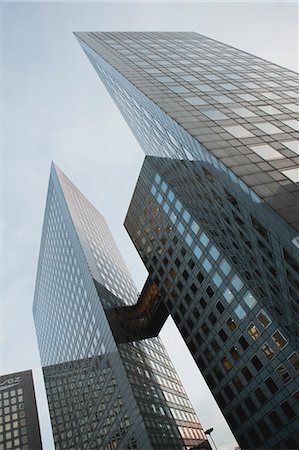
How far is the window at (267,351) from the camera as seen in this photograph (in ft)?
136

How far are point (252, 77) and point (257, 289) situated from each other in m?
27.5

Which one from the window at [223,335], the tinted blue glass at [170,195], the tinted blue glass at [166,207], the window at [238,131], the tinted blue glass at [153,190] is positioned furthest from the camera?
the tinted blue glass at [153,190]

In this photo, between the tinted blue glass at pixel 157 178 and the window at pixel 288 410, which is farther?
the tinted blue glass at pixel 157 178

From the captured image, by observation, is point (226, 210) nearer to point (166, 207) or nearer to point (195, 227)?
point (195, 227)

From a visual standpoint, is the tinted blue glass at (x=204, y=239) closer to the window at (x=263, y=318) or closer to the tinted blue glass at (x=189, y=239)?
the tinted blue glass at (x=189, y=239)

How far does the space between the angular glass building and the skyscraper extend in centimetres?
1142

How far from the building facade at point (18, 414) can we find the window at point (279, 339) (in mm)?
92061

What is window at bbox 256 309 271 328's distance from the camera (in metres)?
41.6

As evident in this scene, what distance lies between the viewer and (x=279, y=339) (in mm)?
40438

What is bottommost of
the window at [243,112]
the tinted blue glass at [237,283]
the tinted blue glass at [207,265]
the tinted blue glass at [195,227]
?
the tinted blue glass at [237,283]

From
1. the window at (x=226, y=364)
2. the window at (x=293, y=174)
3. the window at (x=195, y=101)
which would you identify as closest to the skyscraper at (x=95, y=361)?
the window at (x=226, y=364)

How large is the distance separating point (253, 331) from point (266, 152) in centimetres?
2368

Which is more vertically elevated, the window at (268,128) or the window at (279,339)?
the window at (268,128)

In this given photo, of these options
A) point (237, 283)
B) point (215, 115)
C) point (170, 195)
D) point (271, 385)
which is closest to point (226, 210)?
point (215, 115)
